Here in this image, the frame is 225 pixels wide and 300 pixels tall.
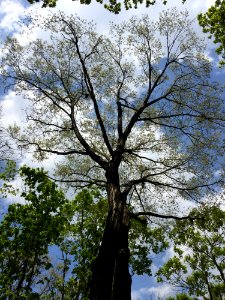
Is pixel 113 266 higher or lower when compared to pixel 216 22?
lower

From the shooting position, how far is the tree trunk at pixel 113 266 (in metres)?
5.50

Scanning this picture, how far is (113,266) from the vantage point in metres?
5.89

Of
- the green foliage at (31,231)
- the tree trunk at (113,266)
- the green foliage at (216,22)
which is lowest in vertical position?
the tree trunk at (113,266)

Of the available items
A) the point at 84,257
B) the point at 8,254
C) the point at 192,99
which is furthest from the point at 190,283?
the point at 192,99

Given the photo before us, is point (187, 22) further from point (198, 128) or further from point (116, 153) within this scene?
point (116, 153)

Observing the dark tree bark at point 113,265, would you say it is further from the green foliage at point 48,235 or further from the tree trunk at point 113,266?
the green foliage at point 48,235

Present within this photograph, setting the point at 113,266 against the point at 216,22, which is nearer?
the point at 113,266

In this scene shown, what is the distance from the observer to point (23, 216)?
661 inches

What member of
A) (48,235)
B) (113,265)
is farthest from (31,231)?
(113,265)

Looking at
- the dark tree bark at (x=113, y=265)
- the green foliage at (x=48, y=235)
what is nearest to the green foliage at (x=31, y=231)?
the green foliage at (x=48, y=235)

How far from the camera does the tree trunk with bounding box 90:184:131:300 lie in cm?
550

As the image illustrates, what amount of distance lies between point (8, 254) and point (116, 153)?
10.4 meters

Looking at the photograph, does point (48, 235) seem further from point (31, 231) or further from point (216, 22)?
point (216, 22)

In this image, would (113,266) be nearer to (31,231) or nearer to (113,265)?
(113,265)
